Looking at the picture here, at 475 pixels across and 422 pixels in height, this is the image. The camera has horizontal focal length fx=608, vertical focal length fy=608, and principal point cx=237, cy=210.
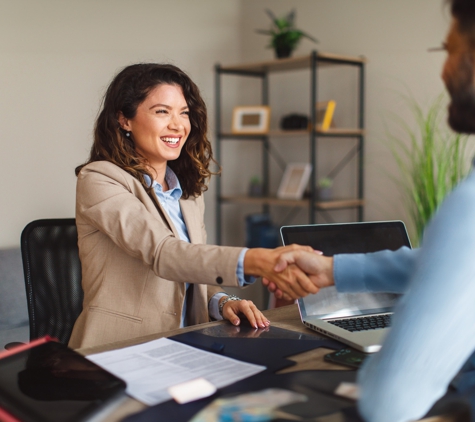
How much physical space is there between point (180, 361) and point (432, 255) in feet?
2.03

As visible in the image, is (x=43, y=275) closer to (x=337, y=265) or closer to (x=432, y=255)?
(x=337, y=265)

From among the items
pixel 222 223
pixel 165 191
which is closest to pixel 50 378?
pixel 165 191

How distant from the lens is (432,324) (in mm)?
818

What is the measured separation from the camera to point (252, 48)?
177 inches

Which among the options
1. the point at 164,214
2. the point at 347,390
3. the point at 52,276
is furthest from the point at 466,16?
the point at 52,276

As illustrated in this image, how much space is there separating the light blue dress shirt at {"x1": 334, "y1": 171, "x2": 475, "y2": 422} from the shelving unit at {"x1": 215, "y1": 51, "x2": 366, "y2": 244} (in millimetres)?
2765

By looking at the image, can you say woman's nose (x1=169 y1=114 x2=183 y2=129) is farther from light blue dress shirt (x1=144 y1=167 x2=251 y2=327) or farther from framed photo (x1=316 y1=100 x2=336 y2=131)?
framed photo (x1=316 y1=100 x2=336 y2=131)

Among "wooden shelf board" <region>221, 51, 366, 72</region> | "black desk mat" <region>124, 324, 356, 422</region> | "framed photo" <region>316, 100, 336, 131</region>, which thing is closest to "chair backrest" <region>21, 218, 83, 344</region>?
"black desk mat" <region>124, 324, 356, 422</region>

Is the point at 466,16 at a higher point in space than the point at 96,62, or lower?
lower

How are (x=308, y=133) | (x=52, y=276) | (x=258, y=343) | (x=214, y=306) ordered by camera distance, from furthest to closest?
1. (x=308, y=133)
2. (x=52, y=276)
3. (x=214, y=306)
4. (x=258, y=343)

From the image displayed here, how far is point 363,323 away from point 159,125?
2.92 feet

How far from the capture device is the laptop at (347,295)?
5.03ft

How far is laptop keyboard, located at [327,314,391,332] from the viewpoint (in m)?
1.50

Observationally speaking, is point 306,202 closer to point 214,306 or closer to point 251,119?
point 251,119
